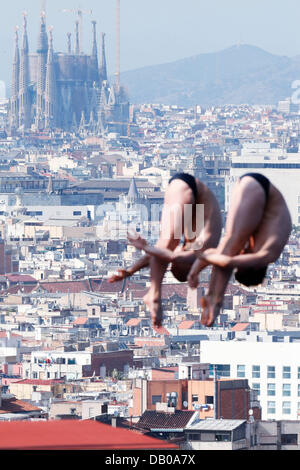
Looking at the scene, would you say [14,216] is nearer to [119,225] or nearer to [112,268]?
[119,225]

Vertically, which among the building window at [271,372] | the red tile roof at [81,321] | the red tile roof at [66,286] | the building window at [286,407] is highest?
the building window at [271,372]

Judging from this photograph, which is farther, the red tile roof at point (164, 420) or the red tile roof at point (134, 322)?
the red tile roof at point (134, 322)

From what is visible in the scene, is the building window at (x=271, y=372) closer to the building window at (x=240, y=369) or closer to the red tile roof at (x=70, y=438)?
the building window at (x=240, y=369)

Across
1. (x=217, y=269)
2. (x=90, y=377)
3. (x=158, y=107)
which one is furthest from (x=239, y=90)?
(x=217, y=269)

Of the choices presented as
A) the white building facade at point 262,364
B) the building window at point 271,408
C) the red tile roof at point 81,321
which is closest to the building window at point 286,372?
the white building facade at point 262,364

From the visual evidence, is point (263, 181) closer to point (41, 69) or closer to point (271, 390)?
point (271, 390)

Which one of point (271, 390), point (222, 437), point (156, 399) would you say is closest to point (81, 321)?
point (271, 390)
